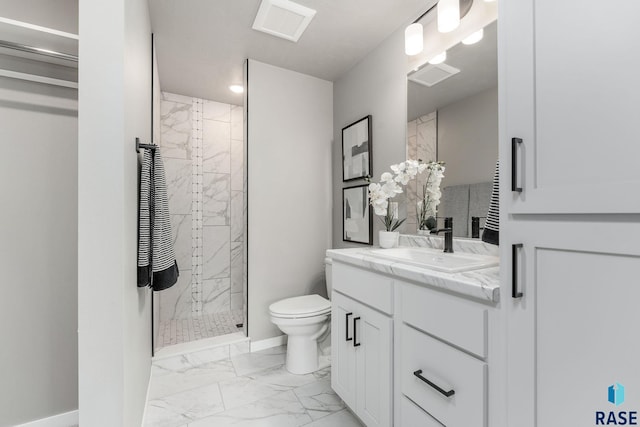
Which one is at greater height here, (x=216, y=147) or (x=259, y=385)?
(x=216, y=147)

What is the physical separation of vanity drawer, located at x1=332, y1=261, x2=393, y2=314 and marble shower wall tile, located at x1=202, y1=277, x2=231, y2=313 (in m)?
2.11

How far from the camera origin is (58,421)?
149 cm

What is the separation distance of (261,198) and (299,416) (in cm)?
161

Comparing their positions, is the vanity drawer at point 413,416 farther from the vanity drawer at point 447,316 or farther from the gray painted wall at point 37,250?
the gray painted wall at point 37,250

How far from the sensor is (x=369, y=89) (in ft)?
7.68

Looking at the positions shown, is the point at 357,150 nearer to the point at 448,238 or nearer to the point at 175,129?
the point at 448,238

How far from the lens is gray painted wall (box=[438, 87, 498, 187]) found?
4.77 feet

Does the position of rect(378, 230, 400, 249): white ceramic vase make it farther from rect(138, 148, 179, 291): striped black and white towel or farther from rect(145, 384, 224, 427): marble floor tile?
rect(145, 384, 224, 427): marble floor tile

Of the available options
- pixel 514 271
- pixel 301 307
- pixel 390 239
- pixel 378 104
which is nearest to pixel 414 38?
pixel 378 104

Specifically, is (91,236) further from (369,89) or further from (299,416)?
(369,89)

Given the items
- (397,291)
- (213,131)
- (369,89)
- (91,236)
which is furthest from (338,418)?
(213,131)

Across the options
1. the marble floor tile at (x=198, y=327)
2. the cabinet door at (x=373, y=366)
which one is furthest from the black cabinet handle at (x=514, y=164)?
the marble floor tile at (x=198, y=327)

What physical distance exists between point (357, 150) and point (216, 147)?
184 cm

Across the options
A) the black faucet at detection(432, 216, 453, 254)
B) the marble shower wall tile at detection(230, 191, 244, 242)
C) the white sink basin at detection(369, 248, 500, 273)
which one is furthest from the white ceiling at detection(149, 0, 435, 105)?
the white sink basin at detection(369, 248, 500, 273)
